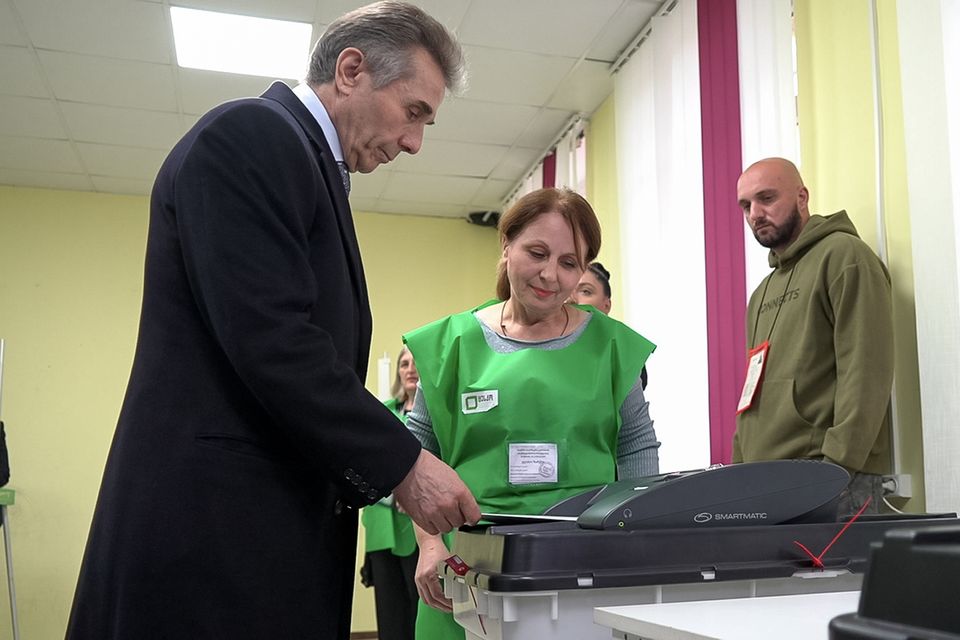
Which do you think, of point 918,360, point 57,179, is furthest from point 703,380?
point 57,179

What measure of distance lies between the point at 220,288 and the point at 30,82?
3869 mm

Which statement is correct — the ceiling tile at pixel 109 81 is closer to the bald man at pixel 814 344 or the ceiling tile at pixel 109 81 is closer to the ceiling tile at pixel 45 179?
the ceiling tile at pixel 45 179

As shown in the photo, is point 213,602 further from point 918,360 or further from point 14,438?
point 14,438

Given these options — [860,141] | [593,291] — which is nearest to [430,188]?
[593,291]

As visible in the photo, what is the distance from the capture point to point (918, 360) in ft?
7.35

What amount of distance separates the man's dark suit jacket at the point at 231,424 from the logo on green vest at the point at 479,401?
1.26 ft

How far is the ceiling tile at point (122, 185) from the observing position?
5617mm

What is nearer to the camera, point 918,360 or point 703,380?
point 918,360

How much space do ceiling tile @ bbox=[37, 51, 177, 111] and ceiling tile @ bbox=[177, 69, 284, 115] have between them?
0.07 metres

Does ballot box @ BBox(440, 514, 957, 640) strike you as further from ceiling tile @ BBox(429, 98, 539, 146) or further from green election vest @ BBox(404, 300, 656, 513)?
ceiling tile @ BBox(429, 98, 539, 146)

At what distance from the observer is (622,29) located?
3.79m

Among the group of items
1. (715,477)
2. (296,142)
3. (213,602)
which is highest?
(296,142)

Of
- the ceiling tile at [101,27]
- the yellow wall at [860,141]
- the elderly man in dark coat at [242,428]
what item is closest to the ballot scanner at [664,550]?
the elderly man in dark coat at [242,428]

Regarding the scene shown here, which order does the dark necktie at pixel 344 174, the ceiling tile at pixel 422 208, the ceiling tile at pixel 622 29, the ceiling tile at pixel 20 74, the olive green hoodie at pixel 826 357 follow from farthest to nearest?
the ceiling tile at pixel 422 208 < the ceiling tile at pixel 20 74 < the ceiling tile at pixel 622 29 < the olive green hoodie at pixel 826 357 < the dark necktie at pixel 344 174
